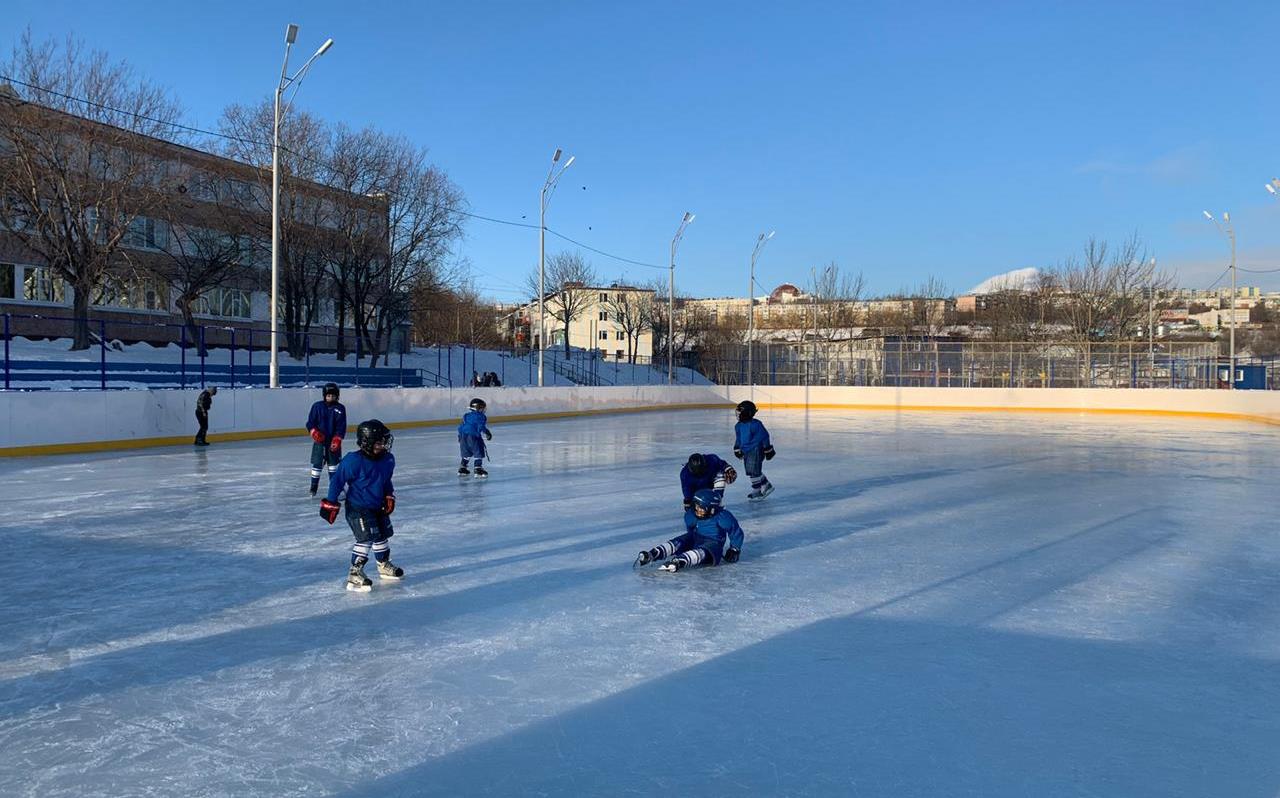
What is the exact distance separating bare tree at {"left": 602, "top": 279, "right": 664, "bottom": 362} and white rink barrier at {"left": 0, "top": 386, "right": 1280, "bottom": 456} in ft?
104

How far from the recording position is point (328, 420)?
10234mm

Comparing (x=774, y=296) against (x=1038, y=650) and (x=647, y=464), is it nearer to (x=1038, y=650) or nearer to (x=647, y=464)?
(x=647, y=464)

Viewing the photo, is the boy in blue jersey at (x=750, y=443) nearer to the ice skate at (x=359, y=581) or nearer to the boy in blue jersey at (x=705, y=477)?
the boy in blue jersey at (x=705, y=477)

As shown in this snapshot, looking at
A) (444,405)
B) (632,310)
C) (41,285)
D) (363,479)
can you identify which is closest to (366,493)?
(363,479)

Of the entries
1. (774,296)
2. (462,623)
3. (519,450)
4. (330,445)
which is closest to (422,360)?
(519,450)

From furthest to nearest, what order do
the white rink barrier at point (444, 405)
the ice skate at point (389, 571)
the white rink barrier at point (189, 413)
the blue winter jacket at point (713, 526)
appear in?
the white rink barrier at point (444, 405) < the white rink barrier at point (189, 413) < the blue winter jacket at point (713, 526) < the ice skate at point (389, 571)

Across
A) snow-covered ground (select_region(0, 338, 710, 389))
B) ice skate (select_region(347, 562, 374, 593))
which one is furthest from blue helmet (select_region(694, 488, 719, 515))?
snow-covered ground (select_region(0, 338, 710, 389))

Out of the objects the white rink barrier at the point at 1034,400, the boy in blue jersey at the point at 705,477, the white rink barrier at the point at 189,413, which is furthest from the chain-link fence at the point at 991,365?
Answer: the boy in blue jersey at the point at 705,477

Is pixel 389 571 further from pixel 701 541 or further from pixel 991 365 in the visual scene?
pixel 991 365

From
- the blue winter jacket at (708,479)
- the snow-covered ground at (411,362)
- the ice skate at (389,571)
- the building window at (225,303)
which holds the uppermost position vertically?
the building window at (225,303)

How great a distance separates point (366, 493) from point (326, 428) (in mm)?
4660

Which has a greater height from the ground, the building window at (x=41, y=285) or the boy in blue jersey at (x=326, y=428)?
the building window at (x=41, y=285)

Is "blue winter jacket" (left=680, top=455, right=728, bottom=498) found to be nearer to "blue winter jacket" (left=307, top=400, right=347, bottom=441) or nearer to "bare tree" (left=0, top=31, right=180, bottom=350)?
"blue winter jacket" (left=307, top=400, right=347, bottom=441)

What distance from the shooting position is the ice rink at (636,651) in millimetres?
3309
